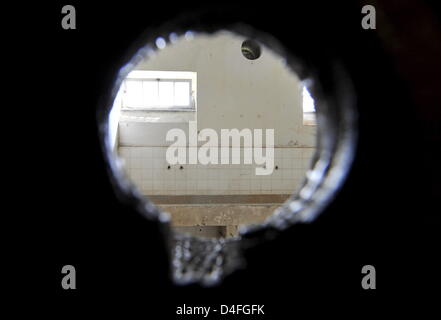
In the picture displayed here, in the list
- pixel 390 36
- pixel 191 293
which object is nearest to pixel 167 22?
pixel 390 36

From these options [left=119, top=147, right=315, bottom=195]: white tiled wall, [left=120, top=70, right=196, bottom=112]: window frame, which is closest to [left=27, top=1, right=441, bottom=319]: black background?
[left=119, top=147, right=315, bottom=195]: white tiled wall

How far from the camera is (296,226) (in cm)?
92

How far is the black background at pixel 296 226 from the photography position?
0.86 m

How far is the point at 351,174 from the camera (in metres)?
0.91

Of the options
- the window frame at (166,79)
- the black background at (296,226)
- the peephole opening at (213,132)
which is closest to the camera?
the black background at (296,226)

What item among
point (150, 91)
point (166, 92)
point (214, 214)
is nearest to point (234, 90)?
point (166, 92)

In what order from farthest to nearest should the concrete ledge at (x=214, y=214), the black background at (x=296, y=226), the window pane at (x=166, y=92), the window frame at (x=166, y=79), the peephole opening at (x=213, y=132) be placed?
the window pane at (x=166, y=92) → the window frame at (x=166, y=79) → the peephole opening at (x=213, y=132) → the concrete ledge at (x=214, y=214) → the black background at (x=296, y=226)

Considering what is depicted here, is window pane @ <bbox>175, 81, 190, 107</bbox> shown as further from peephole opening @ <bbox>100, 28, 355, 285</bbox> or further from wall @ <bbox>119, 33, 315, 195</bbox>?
wall @ <bbox>119, 33, 315, 195</bbox>

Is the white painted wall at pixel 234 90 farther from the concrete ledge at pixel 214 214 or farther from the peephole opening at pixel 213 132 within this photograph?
the concrete ledge at pixel 214 214

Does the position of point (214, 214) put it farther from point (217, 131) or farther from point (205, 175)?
point (217, 131)

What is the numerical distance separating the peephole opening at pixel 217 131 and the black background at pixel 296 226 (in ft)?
11.3

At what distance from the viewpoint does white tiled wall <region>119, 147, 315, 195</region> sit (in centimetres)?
449

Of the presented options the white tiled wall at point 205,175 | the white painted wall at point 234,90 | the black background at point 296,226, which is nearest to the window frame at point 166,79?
the white painted wall at point 234,90

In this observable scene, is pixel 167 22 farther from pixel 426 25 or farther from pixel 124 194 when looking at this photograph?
pixel 426 25
